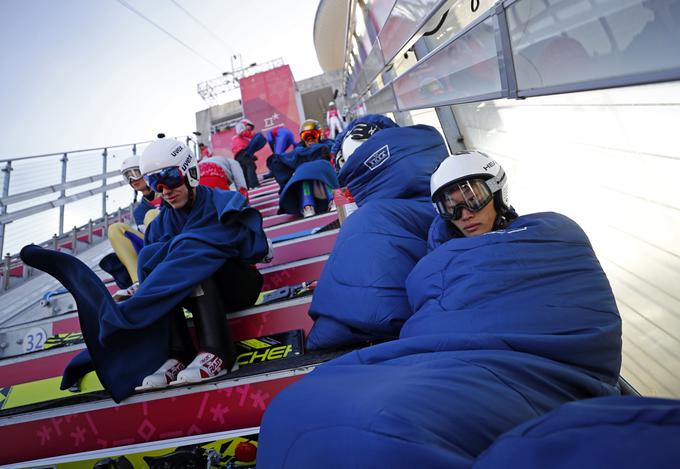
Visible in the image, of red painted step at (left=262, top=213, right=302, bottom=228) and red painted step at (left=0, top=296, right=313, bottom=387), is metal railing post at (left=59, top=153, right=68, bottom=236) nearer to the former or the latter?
red painted step at (left=262, top=213, right=302, bottom=228)

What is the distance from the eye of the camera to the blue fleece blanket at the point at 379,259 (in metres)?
1.42

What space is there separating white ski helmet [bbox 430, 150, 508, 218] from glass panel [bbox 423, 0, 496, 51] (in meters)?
0.47

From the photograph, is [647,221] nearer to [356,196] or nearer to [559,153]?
[559,153]

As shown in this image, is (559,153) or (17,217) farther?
(17,217)

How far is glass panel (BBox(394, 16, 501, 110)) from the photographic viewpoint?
46.5 inches

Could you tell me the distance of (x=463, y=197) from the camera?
1.38 metres

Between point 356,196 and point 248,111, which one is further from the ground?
point 248,111

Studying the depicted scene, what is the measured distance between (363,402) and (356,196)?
1.71 m

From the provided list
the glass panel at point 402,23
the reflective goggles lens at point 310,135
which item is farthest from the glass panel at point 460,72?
the reflective goggles lens at point 310,135

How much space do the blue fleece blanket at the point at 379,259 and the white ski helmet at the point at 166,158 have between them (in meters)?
0.86

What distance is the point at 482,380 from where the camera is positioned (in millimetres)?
705

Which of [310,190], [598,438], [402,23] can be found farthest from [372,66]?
[598,438]

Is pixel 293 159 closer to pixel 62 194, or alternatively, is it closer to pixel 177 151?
pixel 62 194

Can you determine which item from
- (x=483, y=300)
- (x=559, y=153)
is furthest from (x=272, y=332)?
(x=559, y=153)
